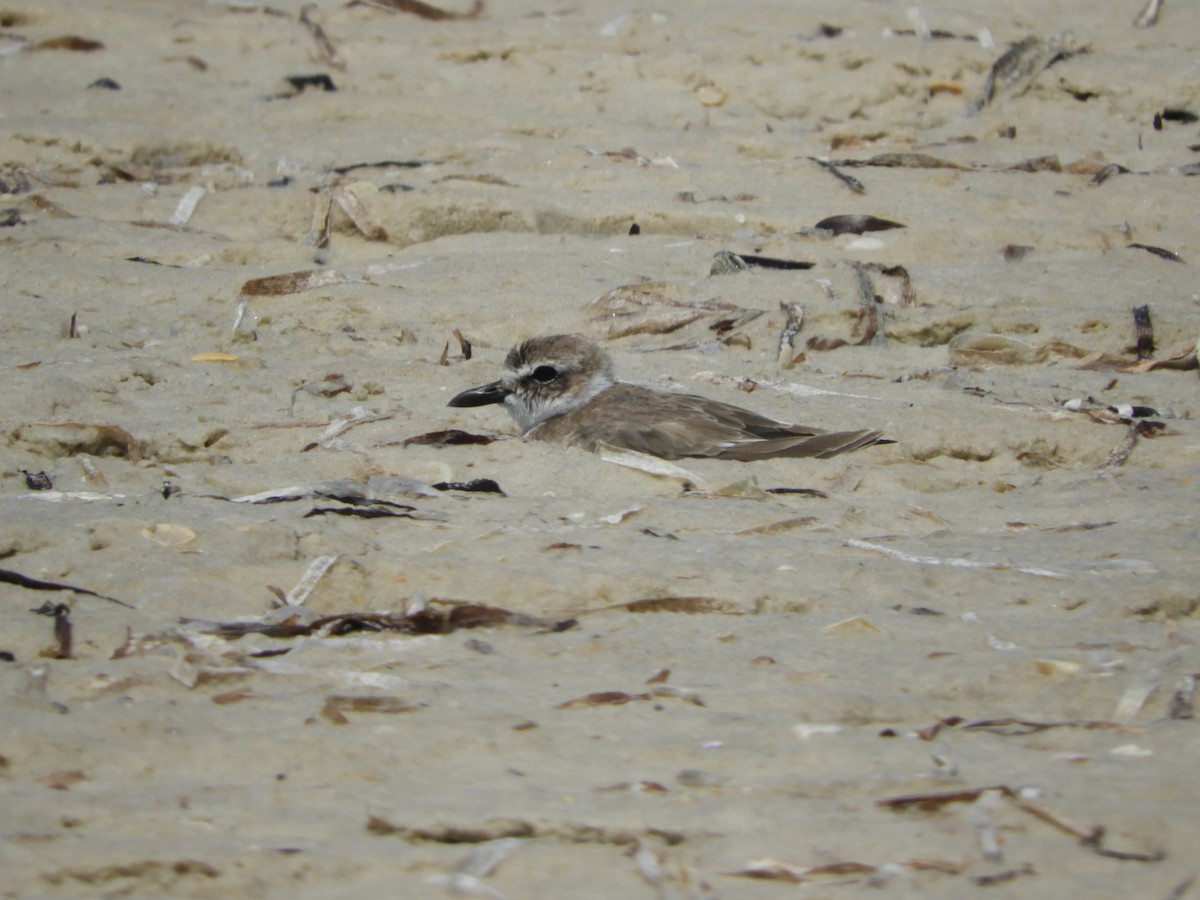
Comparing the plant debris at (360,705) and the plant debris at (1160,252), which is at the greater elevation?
the plant debris at (1160,252)

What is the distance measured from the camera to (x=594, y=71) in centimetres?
915

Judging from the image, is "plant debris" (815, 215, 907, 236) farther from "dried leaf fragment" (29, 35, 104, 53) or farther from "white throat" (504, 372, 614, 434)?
"dried leaf fragment" (29, 35, 104, 53)

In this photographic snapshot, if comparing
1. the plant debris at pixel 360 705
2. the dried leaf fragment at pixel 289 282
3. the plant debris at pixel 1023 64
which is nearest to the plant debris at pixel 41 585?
the plant debris at pixel 360 705

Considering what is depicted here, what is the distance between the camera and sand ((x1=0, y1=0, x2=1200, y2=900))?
7.99ft

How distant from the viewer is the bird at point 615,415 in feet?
16.7

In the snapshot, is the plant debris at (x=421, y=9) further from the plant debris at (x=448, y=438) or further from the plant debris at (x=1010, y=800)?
the plant debris at (x=1010, y=800)

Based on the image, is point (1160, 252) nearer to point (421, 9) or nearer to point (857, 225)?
point (857, 225)

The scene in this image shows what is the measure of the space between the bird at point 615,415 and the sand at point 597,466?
117 millimetres

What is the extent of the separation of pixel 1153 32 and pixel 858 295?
14.5 feet

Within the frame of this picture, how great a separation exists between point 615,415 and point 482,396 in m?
0.58

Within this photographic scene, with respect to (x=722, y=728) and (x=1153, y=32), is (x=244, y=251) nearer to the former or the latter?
(x=722, y=728)

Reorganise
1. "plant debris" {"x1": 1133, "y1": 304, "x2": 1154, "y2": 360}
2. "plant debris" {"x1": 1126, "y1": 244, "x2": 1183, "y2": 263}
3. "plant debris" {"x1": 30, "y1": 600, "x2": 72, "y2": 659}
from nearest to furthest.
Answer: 1. "plant debris" {"x1": 30, "y1": 600, "x2": 72, "y2": 659}
2. "plant debris" {"x1": 1133, "y1": 304, "x2": 1154, "y2": 360}
3. "plant debris" {"x1": 1126, "y1": 244, "x2": 1183, "y2": 263}

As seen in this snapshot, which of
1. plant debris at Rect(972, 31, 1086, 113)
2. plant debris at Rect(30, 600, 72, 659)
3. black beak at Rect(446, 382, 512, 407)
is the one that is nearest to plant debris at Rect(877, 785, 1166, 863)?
plant debris at Rect(30, 600, 72, 659)

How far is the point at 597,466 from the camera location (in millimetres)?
4930
